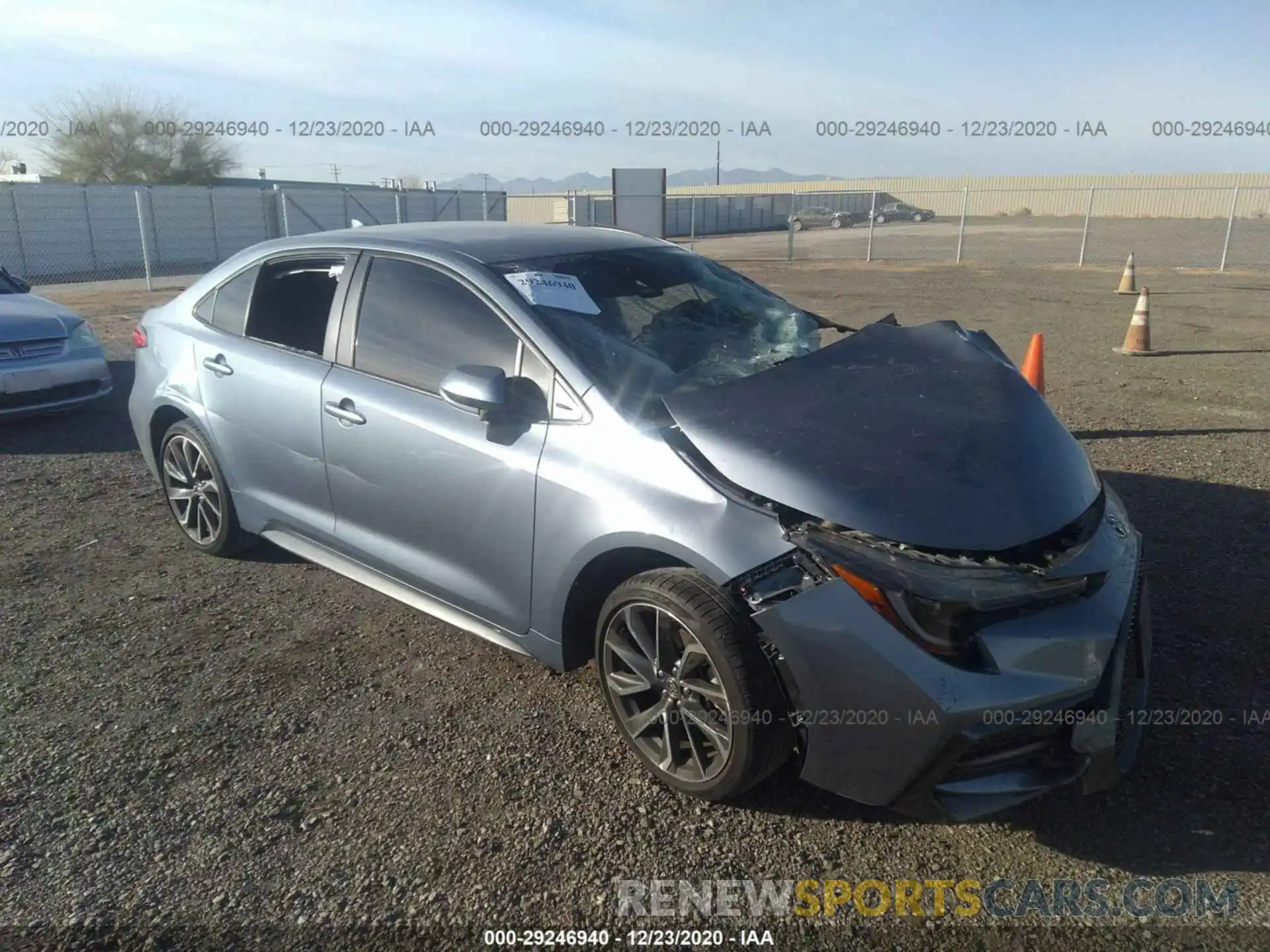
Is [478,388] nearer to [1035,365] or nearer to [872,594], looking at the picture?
[872,594]

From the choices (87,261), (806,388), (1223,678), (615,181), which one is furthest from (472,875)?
(87,261)

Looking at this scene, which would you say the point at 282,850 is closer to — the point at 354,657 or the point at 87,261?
the point at 354,657

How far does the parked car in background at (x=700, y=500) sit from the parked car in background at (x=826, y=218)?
4484 centimetres

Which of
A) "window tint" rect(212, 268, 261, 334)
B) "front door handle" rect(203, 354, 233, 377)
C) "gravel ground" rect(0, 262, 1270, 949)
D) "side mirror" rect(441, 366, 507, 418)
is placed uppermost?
"window tint" rect(212, 268, 261, 334)

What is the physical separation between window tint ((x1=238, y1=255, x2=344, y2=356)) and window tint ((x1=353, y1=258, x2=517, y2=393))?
11.5 inches

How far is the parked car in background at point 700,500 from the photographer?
239cm

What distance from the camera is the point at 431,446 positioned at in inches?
131

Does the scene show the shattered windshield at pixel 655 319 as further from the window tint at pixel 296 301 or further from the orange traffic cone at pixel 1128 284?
the orange traffic cone at pixel 1128 284

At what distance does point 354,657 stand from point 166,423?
1976 mm

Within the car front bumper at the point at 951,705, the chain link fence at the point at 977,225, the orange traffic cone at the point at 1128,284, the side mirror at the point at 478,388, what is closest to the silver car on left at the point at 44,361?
the side mirror at the point at 478,388

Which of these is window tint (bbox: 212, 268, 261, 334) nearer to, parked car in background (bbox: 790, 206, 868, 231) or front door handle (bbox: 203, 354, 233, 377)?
front door handle (bbox: 203, 354, 233, 377)

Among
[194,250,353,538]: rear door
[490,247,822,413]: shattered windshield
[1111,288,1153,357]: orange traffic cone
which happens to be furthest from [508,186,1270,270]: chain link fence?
[490,247,822,413]: shattered windshield

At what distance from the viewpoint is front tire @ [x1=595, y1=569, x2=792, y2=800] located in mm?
2555

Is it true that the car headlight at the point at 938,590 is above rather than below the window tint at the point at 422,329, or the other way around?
below
